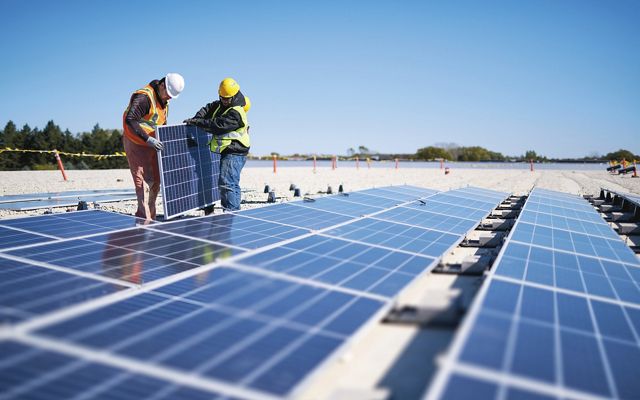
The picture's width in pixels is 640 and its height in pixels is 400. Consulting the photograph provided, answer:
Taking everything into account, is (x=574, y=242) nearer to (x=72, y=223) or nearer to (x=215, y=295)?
(x=215, y=295)

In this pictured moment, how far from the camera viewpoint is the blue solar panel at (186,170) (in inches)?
314

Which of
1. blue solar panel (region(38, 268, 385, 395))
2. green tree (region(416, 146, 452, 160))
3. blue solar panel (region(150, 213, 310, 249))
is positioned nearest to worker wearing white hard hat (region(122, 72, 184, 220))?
blue solar panel (region(150, 213, 310, 249))

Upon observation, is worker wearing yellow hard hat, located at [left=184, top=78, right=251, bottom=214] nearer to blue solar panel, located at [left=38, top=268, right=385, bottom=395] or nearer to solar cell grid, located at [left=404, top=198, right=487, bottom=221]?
solar cell grid, located at [left=404, top=198, right=487, bottom=221]

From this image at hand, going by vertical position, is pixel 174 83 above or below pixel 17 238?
above

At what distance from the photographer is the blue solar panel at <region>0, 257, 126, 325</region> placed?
325 centimetres

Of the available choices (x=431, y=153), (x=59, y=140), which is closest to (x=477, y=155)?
(x=431, y=153)

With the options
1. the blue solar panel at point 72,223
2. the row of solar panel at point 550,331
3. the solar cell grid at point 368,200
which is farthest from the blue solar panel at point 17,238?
the solar cell grid at point 368,200

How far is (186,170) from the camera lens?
8.79 metres

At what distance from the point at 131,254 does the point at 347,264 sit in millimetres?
2277

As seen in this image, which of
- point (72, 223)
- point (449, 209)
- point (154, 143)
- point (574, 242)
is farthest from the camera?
point (449, 209)

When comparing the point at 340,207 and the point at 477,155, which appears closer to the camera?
the point at 340,207

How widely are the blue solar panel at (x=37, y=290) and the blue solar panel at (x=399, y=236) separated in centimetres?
338

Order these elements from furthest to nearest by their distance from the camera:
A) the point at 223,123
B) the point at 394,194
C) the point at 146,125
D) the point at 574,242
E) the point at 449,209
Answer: the point at 394,194
the point at 449,209
the point at 223,123
the point at 146,125
the point at 574,242

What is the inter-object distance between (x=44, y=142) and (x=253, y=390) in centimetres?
6665
